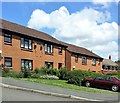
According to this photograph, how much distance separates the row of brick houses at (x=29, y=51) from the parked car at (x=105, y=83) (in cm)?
880

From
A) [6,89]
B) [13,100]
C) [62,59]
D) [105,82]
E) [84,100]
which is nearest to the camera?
[13,100]

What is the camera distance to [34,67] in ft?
116

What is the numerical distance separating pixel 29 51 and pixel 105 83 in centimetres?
1186

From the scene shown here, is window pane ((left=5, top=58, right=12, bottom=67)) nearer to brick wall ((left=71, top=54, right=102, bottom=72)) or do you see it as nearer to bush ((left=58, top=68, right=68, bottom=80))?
bush ((left=58, top=68, right=68, bottom=80))

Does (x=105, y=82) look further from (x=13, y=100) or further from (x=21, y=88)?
(x=13, y=100)

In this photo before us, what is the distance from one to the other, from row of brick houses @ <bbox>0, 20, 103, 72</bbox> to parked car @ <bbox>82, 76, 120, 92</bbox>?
8.80m

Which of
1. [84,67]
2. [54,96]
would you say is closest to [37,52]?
[84,67]

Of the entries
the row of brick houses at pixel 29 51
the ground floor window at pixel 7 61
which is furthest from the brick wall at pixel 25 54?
the ground floor window at pixel 7 61

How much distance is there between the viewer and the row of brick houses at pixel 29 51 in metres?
30.2

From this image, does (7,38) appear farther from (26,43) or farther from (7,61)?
(26,43)

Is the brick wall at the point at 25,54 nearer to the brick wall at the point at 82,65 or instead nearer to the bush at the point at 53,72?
the bush at the point at 53,72

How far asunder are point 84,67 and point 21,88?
33.6 meters

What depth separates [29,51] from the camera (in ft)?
112

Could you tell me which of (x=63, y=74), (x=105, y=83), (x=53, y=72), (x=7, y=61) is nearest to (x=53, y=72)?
(x=53, y=72)
